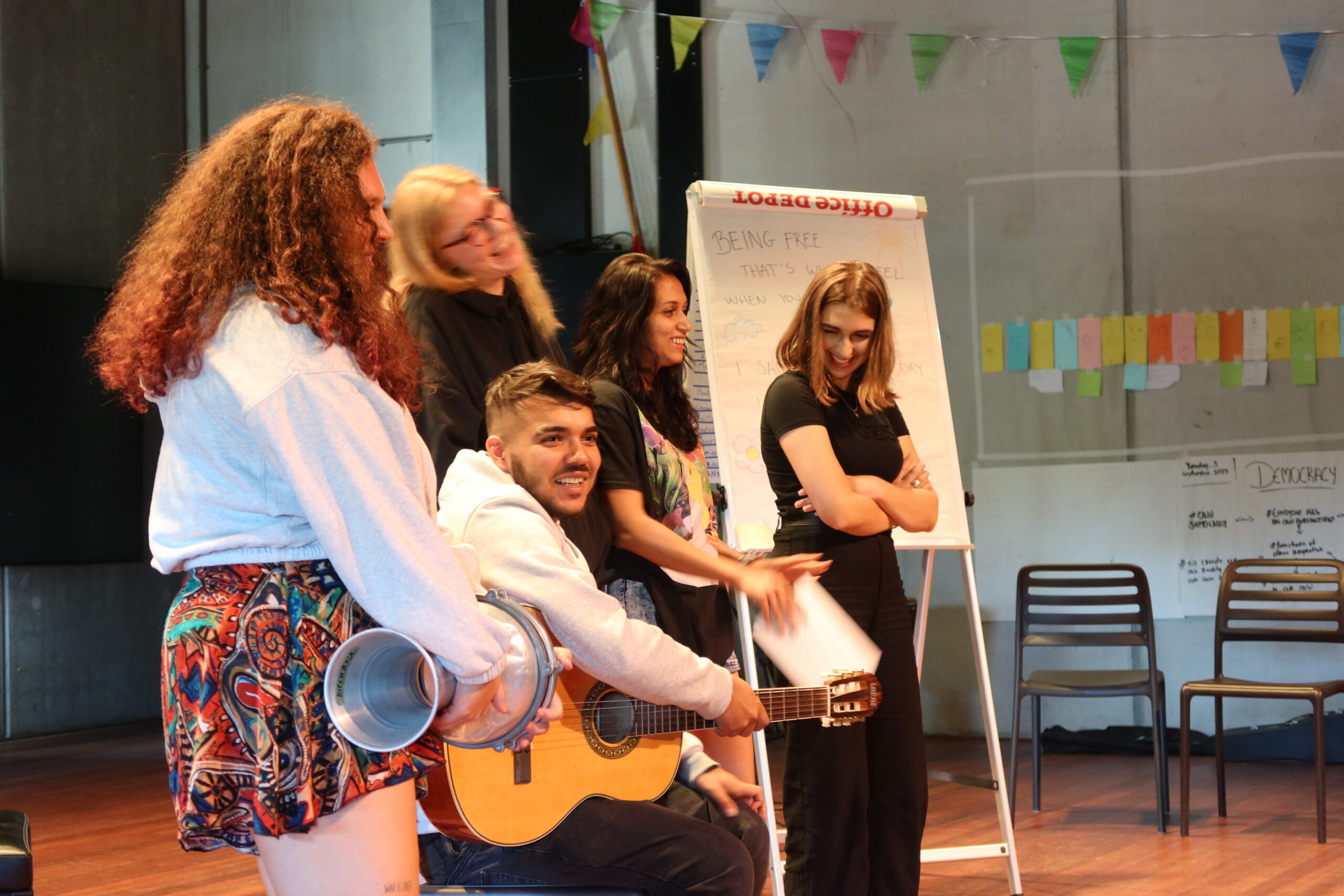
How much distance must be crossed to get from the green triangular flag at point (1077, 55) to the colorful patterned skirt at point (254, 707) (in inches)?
211

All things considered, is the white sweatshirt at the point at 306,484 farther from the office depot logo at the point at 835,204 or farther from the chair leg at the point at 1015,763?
the chair leg at the point at 1015,763

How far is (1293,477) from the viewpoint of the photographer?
5.47 m

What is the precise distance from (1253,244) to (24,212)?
5698 mm

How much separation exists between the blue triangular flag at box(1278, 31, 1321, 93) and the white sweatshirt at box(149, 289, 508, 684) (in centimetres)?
537

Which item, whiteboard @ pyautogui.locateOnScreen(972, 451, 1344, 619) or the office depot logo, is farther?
whiteboard @ pyautogui.locateOnScreen(972, 451, 1344, 619)

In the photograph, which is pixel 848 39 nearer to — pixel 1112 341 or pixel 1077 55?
pixel 1077 55

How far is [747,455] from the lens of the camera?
3.55 metres

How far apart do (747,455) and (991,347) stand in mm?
2789

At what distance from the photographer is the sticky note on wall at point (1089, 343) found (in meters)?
5.83

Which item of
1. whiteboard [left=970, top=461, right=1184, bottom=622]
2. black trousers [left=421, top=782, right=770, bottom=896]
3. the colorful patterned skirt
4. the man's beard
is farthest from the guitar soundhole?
whiteboard [left=970, top=461, right=1184, bottom=622]

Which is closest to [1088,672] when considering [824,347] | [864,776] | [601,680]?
[864,776]

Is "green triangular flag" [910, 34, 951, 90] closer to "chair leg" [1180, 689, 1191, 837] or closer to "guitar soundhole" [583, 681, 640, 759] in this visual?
"chair leg" [1180, 689, 1191, 837]

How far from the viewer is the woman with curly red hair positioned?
4.05 feet

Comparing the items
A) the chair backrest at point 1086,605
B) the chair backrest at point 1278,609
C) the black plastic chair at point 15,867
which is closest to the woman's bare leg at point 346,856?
the black plastic chair at point 15,867
